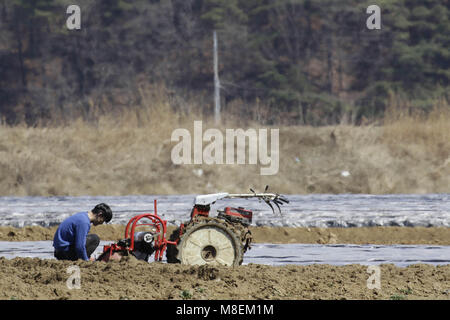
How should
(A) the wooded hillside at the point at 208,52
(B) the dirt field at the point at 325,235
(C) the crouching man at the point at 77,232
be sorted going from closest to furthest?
(C) the crouching man at the point at 77,232 < (B) the dirt field at the point at 325,235 < (A) the wooded hillside at the point at 208,52

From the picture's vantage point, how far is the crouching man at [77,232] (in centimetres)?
870

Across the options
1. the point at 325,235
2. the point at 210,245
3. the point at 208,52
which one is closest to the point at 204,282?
the point at 210,245

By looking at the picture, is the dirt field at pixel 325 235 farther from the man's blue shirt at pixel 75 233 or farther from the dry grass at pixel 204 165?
the dry grass at pixel 204 165

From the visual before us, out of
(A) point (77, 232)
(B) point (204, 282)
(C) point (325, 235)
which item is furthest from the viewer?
(C) point (325, 235)

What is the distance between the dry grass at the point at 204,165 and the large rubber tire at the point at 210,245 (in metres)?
14.0

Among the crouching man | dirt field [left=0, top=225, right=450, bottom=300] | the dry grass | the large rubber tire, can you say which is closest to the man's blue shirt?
the crouching man

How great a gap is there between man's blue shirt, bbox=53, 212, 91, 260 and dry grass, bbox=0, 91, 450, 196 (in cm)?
1381

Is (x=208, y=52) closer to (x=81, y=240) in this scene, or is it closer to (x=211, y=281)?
(x=81, y=240)

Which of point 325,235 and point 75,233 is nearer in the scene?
point 75,233

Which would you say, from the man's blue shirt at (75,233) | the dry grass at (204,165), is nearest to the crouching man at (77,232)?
the man's blue shirt at (75,233)

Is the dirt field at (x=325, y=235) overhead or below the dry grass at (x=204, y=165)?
below

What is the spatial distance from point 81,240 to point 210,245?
4.81 ft

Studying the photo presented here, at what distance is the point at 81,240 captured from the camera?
8836 mm

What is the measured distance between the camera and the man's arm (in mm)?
8711
